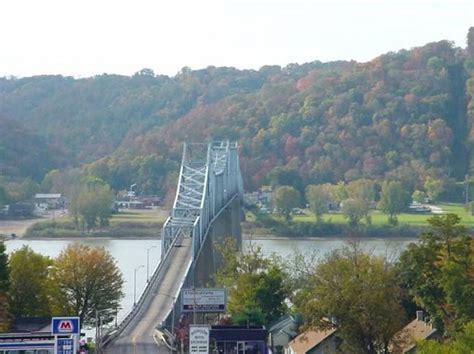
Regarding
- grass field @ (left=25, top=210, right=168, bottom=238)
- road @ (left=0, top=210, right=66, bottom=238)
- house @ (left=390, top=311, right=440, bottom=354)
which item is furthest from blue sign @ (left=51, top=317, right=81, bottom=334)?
road @ (left=0, top=210, right=66, bottom=238)

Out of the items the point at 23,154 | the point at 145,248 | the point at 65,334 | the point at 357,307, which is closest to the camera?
the point at 65,334

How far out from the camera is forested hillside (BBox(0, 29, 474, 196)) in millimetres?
119250

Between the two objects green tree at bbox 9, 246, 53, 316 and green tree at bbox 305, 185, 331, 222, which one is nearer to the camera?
green tree at bbox 9, 246, 53, 316

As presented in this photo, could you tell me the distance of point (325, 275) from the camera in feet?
106

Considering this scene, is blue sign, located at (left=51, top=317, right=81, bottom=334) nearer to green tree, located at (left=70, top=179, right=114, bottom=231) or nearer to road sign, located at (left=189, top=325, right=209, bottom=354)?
road sign, located at (left=189, top=325, right=209, bottom=354)

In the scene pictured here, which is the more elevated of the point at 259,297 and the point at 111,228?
the point at 111,228

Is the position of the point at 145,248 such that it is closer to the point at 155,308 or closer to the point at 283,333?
the point at 155,308

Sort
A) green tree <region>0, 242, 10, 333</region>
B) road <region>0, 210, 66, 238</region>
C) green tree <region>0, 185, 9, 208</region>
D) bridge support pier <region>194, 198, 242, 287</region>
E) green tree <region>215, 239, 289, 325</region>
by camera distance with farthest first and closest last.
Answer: green tree <region>0, 185, 9, 208</region>, road <region>0, 210, 66, 238</region>, bridge support pier <region>194, 198, 242, 287</region>, green tree <region>215, 239, 289, 325</region>, green tree <region>0, 242, 10, 333</region>

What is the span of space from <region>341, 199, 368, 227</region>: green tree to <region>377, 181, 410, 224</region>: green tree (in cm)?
166

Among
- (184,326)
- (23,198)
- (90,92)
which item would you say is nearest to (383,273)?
(184,326)

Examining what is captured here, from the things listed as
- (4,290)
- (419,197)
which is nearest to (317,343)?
(4,290)

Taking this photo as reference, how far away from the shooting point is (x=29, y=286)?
37.9 metres

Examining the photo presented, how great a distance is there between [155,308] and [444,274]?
1271 cm

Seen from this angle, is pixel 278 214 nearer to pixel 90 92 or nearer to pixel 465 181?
pixel 465 181
